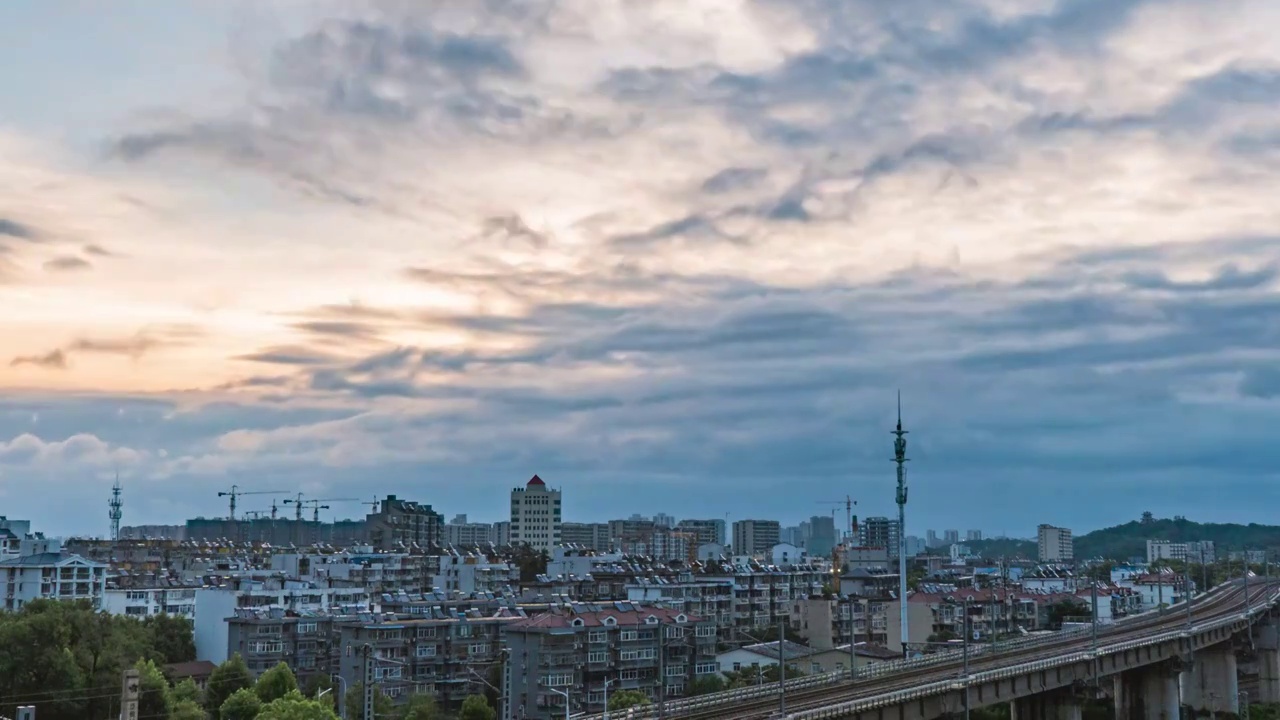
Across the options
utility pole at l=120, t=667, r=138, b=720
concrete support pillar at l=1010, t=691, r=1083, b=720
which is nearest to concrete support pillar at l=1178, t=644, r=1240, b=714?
concrete support pillar at l=1010, t=691, r=1083, b=720

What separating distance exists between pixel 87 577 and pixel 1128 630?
9268 centimetres

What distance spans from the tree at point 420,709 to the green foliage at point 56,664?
1754 cm

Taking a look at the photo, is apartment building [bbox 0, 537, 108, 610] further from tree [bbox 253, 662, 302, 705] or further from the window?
the window

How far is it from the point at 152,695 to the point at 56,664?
21.0ft

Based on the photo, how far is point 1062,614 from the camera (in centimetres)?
13888

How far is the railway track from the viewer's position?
5262 centimetres

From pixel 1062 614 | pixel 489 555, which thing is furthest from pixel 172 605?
pixel 1062 614

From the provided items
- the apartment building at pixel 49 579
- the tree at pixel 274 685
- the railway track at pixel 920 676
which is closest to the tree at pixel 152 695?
the tree at pixel 274 685

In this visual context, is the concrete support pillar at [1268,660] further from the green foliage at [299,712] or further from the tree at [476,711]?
the green foliage at [299,712]

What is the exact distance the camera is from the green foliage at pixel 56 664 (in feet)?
233

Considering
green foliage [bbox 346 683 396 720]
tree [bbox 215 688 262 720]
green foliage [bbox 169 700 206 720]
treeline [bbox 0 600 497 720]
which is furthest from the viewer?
green foliage [bbox 346 683 396 720]

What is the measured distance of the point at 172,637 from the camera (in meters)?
97.1

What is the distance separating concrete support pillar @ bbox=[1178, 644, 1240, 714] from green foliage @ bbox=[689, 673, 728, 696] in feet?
147

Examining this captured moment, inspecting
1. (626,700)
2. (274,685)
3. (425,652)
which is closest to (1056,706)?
(626,700)
